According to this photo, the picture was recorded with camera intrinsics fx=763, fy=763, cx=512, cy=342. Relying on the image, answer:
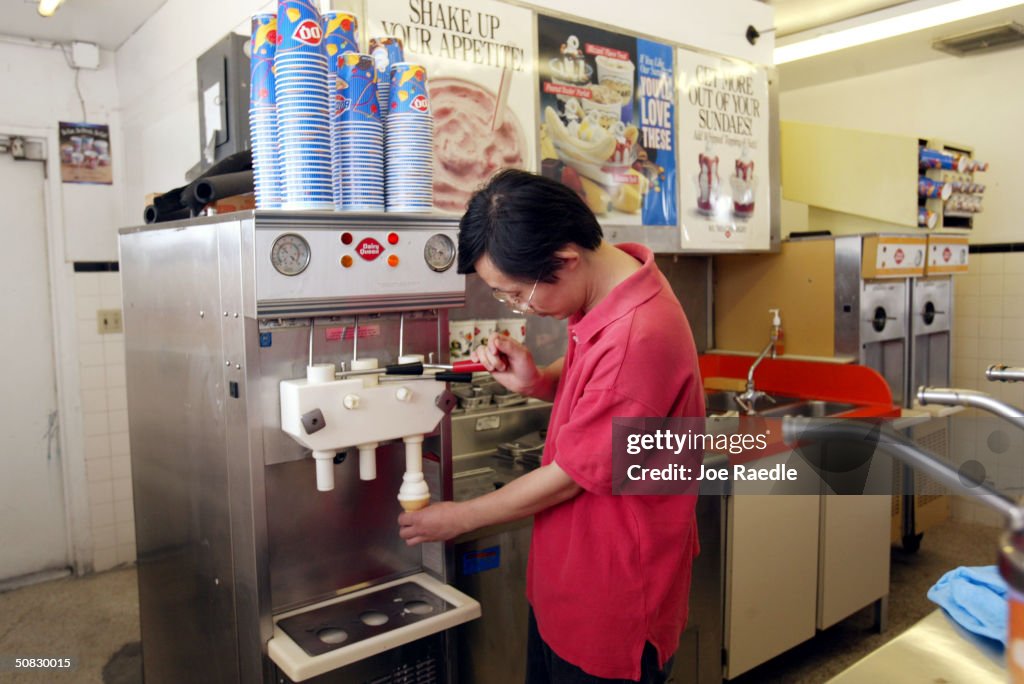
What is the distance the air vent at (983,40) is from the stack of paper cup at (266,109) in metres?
3.72

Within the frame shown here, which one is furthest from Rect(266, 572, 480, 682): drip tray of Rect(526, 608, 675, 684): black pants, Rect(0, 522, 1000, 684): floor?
Rect(0, 522, 1000, 684): floor

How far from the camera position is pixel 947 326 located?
3.68 meters

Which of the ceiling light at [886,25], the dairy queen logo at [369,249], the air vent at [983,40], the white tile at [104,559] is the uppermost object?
the air vent at [983,40]

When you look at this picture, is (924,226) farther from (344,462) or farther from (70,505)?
(70,505)

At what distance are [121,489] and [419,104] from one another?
305 cm

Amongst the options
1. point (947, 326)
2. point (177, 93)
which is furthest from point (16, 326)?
point (947, 326)

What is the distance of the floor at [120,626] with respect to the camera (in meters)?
2.86

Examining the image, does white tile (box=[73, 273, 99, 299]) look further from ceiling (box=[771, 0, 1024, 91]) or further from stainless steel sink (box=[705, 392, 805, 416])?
ceiling (box=[771, 0, 1024, 91])

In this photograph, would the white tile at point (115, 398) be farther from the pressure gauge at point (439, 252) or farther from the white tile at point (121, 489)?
the pressure gauge at point (439, 252)

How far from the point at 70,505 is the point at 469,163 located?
9.15 ft

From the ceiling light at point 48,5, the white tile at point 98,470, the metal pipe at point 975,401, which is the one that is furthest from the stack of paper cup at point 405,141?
the white tile at point 98,470

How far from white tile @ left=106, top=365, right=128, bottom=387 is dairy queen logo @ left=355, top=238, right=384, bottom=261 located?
2.82 metres

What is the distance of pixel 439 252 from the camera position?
160 cm

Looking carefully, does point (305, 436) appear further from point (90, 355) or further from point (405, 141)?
point (90, 355)
